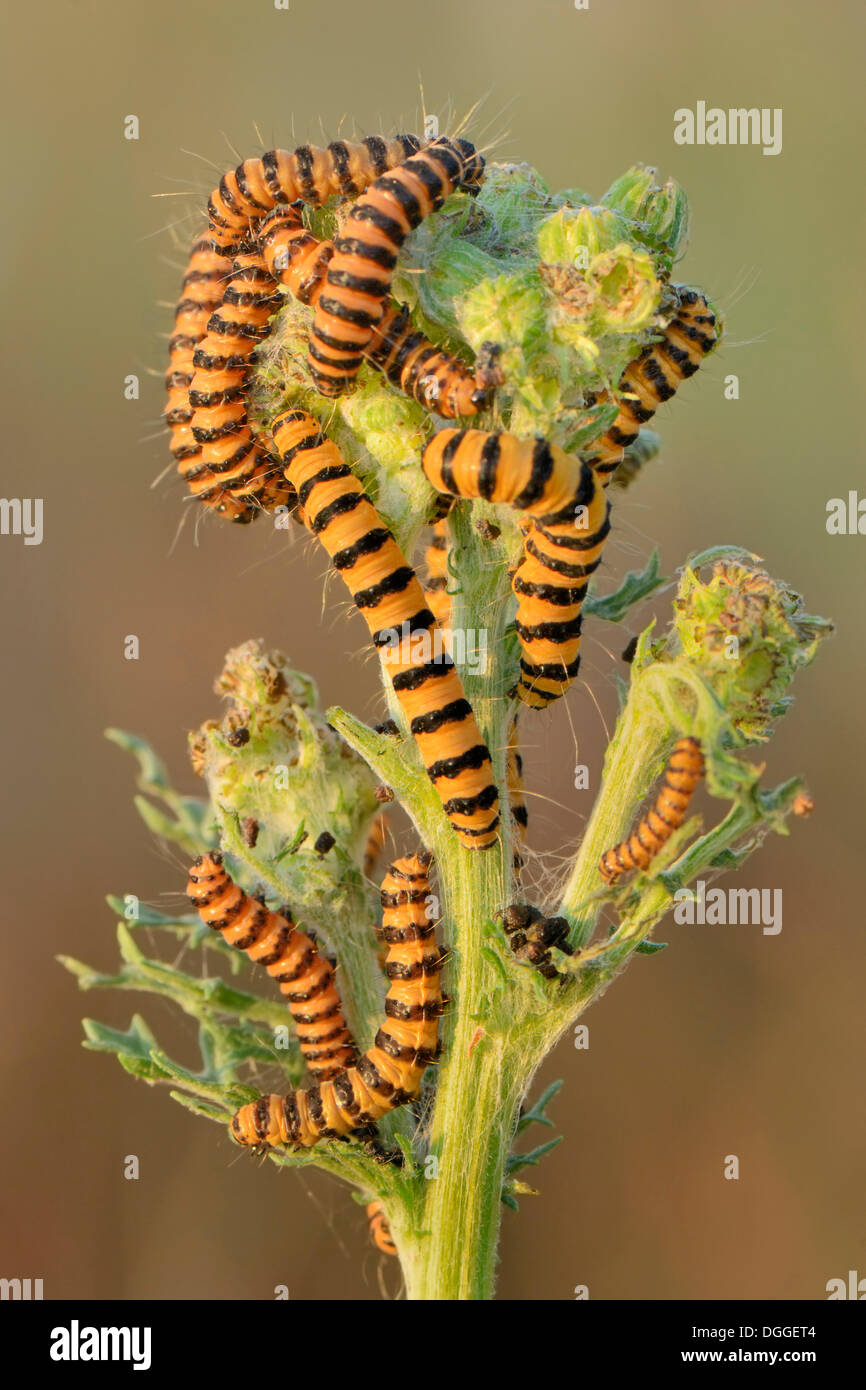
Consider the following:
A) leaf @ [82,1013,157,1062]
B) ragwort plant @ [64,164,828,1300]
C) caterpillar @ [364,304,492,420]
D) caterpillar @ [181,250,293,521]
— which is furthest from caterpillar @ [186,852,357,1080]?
caterpillar @ [364,304,492,420]

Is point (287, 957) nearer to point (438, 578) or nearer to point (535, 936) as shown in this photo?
point (535, 936)

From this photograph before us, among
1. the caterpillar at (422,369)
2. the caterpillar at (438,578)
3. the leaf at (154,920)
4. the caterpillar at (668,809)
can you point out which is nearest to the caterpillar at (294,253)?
the caterpillar at (422,369)

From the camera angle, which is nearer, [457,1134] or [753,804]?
[753,804]

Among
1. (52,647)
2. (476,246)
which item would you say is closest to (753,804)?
(476,246)

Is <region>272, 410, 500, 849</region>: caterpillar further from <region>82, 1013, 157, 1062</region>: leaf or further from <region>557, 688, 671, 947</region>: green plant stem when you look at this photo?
<region>82, 1013, 157, 1062</region>: leaf

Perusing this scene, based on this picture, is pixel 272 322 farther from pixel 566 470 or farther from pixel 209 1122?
pixel 209 1122
